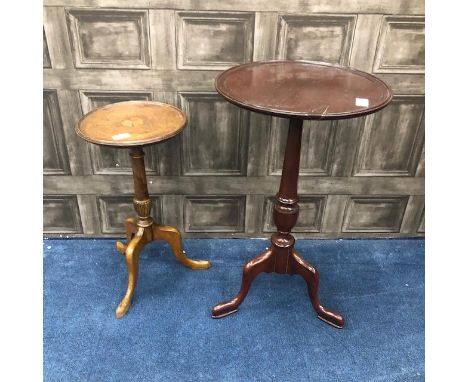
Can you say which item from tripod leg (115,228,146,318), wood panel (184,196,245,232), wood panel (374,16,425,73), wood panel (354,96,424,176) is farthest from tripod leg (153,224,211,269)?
wood panel (374,16,425,73)

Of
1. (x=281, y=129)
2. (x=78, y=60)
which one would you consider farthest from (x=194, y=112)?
(x=78, y=60)

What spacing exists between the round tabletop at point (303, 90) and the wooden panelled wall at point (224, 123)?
235mm

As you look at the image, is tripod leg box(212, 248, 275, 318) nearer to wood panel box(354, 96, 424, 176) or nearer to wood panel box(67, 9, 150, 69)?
wood panel box(354, 96, 424, 176)

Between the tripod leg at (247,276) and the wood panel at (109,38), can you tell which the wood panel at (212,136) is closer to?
the wood panel at (109,38)

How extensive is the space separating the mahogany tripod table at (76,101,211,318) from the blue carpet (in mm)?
134

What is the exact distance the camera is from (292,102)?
1.39 metres

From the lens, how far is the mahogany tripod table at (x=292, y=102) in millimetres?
1359

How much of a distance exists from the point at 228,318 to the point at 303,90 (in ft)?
3.48

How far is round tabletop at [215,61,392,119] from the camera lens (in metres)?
1.34

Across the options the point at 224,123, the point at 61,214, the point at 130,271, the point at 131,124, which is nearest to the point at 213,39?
the point at 224,123

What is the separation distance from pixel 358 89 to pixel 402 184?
3.04 feet

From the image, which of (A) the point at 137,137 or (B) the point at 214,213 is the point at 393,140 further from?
(A) the point at 137,137

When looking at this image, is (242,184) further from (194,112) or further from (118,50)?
(118,50)

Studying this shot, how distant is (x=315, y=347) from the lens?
176cm
